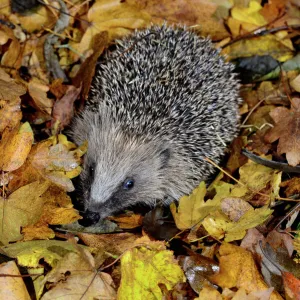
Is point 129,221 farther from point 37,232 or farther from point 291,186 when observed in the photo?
point 291,186

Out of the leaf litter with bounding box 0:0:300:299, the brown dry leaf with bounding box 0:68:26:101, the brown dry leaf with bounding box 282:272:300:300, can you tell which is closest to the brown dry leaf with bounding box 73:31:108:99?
the leaf litter with bounding box 0:0:300:299

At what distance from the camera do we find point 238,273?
9.18ft

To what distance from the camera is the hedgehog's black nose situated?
10.3 feet

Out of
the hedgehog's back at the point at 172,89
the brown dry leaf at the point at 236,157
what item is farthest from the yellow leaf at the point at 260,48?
the brown dry leaf at the point at 236,157

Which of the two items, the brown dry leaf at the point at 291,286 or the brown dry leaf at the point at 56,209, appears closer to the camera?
the brown dry leaf at the point at 291,286

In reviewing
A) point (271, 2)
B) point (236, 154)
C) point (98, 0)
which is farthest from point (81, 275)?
point (271, 2)

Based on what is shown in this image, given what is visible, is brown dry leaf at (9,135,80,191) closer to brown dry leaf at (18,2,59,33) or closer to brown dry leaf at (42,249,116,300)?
brown dry leaf at (42,249,116,300)

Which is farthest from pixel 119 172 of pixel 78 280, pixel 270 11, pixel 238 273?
pixel 270 11

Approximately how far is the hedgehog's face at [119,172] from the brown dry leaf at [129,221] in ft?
0.18

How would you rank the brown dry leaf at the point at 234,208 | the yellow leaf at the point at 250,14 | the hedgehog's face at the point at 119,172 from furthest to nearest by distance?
the yellow leaf at the point at 250,14 → the hedgehog's face at the point at 119,172 → the brown dry leaf at the point at 234,208

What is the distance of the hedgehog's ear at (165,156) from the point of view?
11.3ft

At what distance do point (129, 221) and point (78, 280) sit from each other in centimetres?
72

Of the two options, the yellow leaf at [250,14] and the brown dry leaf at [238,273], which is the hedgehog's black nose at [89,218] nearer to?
the brown dry leaf at [238,273]

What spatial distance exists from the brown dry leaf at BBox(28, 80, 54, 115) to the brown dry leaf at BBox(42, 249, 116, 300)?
1.19m
